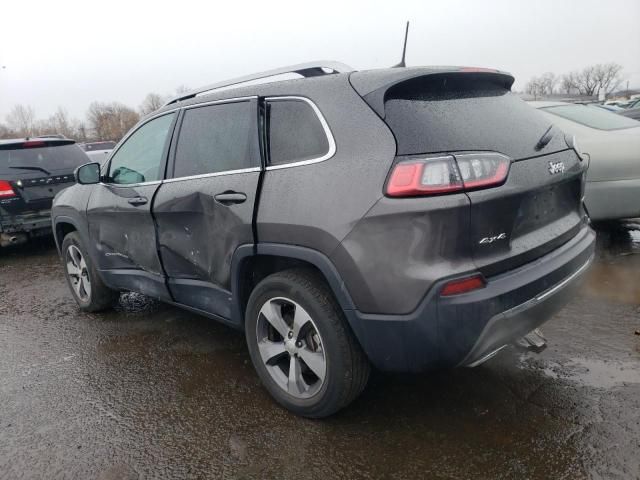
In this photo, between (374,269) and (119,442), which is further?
(119,442)

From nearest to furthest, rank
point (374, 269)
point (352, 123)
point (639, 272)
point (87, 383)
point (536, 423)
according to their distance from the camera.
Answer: point (374, 269) < point (352, 123) < point (536, 423) < point (87, 383) < point (639, 272)

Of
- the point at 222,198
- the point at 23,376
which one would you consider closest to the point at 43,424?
the point at 23,376

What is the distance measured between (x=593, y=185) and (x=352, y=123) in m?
3.37

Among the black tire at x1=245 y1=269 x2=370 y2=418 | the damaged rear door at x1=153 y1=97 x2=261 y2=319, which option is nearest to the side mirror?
the damaged rear door at x1=153 y1=97 x2=261 y2=319

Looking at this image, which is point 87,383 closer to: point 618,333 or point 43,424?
point 43,424

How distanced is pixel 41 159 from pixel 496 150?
675cm

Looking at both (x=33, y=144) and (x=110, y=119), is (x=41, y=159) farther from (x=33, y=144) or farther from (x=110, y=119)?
(x=110, y=119)

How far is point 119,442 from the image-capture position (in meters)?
2.60

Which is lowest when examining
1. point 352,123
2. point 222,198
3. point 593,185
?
point 593,185

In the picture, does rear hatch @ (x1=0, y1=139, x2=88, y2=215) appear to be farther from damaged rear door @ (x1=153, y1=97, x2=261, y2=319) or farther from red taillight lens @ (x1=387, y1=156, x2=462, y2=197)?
red taillight lens @ (x1=387, y1=156, x2=462, y2=197)

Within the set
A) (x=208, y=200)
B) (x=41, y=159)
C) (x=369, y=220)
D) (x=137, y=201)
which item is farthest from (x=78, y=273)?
(x=369, y=220)

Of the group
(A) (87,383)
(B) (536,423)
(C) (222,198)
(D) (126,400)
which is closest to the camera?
(B) (536,423)

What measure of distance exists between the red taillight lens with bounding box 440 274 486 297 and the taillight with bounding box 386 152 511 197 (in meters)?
0.38

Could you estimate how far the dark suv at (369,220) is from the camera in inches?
82.0
